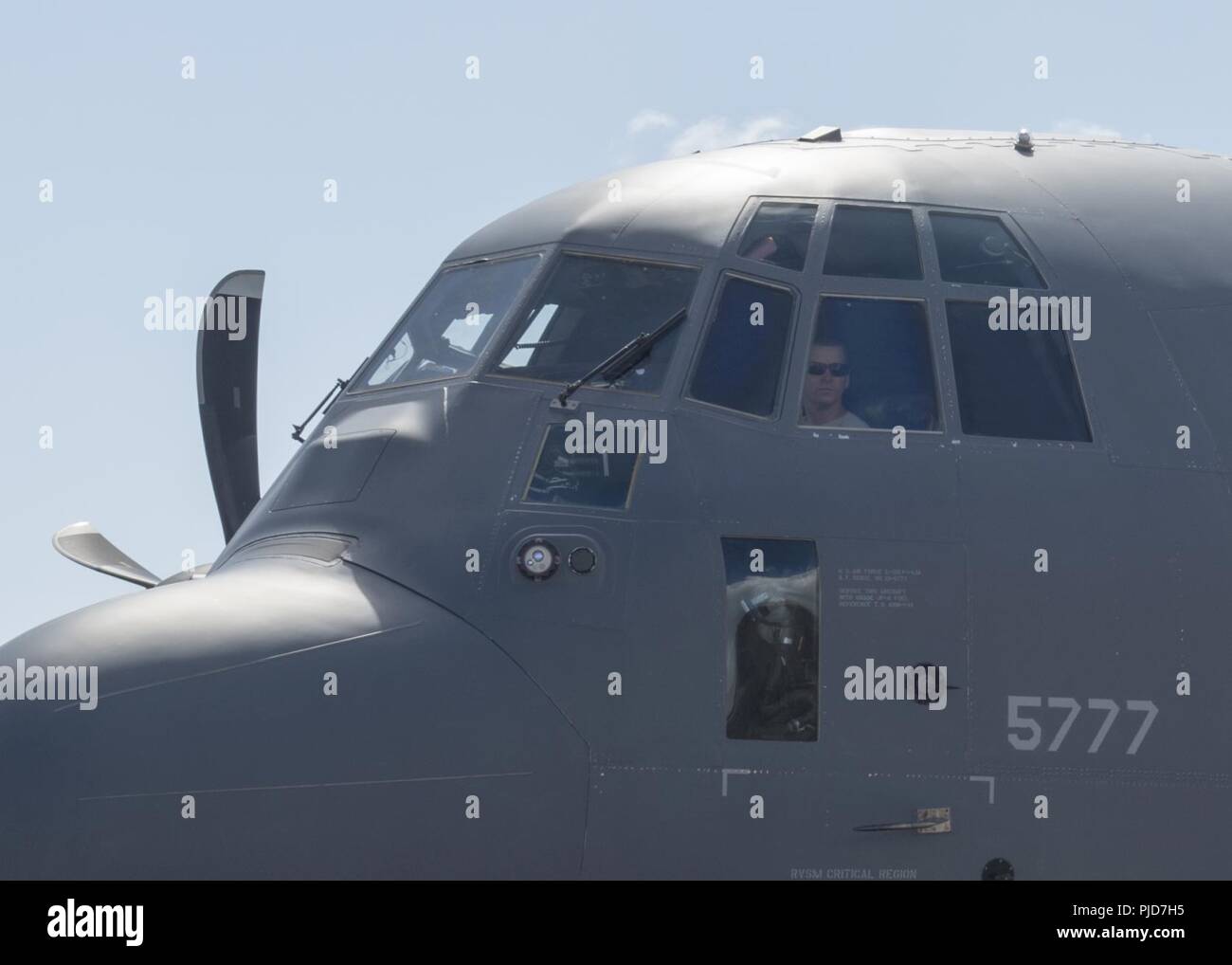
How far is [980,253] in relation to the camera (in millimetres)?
10117

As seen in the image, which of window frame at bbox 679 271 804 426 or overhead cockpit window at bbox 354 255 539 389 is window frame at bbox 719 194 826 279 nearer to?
window frame at bbox 679 271 804 426

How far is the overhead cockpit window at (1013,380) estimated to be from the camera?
965 centimetres

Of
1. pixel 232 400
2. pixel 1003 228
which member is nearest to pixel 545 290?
pixel 1003 228

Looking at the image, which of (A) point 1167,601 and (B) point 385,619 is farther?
(A) point 1167,601

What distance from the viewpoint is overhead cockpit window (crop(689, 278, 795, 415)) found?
375 inches

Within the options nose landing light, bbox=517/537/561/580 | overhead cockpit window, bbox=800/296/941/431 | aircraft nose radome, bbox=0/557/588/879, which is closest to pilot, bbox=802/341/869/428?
overhead cockpit window, bbox=800/296/941/431

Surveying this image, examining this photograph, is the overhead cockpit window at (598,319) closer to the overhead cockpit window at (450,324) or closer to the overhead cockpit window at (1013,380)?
the overhead cockpit window at (450,324)

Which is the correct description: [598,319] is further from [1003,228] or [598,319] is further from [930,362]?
[1003,228]

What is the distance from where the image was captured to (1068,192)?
10.6m

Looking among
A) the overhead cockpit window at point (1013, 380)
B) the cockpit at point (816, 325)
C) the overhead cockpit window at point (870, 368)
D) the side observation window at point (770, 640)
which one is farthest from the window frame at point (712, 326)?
the overhead cockpit window at point (1013, 380)

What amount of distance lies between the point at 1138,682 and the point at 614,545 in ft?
9.80
